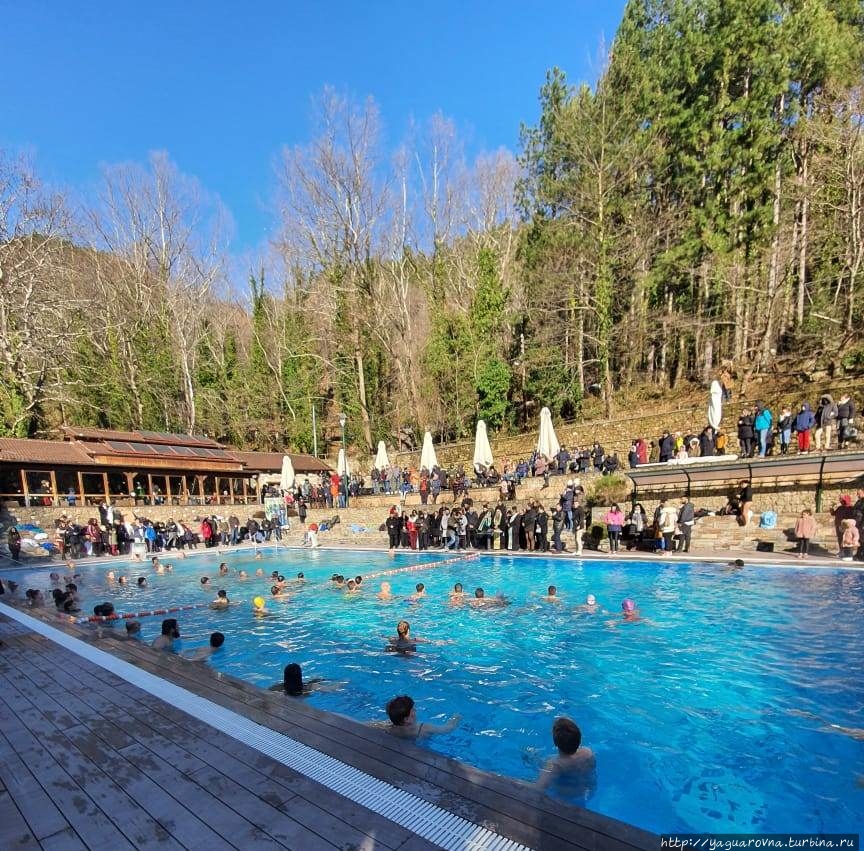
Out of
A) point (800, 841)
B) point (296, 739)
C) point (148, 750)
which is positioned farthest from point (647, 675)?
point (148, 750)

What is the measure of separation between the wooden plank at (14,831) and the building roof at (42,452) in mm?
25672

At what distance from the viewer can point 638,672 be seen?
793 cm

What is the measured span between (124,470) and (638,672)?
27638 millimetres

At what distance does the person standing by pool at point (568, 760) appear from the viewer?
5.07 m

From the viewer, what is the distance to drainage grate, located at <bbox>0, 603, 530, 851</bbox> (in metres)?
3.02

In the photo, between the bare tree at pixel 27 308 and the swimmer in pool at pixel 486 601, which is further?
the bare tree at pixel 27 308

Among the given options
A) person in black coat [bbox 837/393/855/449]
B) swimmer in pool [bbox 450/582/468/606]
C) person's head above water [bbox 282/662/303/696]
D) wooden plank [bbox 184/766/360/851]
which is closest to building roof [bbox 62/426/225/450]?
swimmer in pool [bbox 450/582/468/606]

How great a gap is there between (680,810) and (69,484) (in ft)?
97.3

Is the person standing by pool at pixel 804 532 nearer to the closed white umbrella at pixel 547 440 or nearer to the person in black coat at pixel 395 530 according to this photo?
the closed white umbrella at pixel 547 440

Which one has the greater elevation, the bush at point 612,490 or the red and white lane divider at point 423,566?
the bush at point 612,490

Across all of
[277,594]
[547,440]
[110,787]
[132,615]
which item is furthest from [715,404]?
[110,787]

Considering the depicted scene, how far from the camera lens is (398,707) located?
5.15 metres

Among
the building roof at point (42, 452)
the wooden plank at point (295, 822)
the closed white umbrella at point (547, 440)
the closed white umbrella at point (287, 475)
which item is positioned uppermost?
the building roof at point (42, 452)

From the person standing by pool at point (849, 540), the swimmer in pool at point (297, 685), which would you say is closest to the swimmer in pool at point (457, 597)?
the swimmer in pool at point (297, 685)
